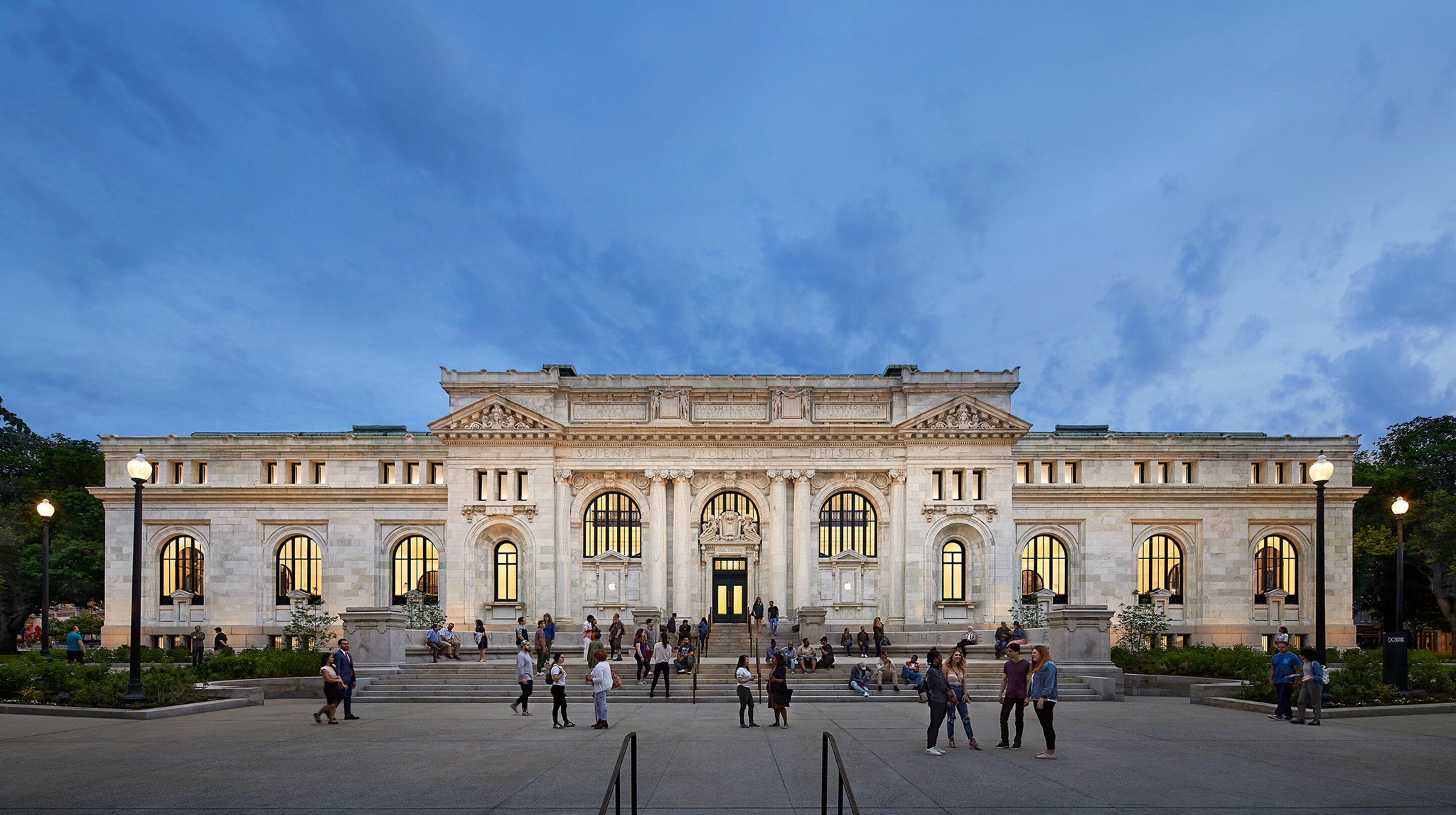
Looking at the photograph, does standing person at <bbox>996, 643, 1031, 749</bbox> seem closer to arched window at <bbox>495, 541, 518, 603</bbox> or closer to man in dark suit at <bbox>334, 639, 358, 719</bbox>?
man in dark suit at <bbox>334, 639, 358, 719</bbox>

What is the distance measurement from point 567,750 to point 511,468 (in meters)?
30.8

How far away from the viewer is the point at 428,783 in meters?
14.3

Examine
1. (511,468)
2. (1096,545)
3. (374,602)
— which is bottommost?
(374,602)

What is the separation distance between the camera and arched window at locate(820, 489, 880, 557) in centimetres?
4766

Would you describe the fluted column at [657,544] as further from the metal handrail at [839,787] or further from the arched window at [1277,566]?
the arched window at [1277,566]

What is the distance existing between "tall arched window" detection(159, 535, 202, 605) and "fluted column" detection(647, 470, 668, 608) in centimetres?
2621

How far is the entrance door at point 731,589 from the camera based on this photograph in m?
47.8

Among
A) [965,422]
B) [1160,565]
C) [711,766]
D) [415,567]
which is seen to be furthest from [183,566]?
[1160,565]

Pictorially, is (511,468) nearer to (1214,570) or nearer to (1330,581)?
(1214,570)

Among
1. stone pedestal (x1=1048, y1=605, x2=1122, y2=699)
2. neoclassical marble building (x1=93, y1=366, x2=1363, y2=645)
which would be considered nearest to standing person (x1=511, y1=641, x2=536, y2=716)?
stone pedestal (x1=1048, y1=605, x2=1122, y2=699)

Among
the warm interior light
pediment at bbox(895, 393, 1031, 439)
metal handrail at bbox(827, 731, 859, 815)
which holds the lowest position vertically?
metal handrail at bbox(827, 731, 859, 815)

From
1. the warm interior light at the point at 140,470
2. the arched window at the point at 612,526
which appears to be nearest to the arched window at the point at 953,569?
the arched window at the point at 612,526

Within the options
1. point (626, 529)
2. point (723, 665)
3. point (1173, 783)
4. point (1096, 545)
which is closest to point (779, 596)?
point (626, 529)

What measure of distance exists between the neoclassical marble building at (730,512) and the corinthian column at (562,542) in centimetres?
10
